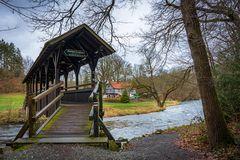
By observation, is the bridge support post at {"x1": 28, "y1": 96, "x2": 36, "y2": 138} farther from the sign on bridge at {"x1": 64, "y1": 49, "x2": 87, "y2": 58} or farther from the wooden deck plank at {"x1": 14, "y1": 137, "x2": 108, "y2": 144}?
the sign on bridge at {"x1": 64, "y1": 49, "x2": 87, "y2": 58}

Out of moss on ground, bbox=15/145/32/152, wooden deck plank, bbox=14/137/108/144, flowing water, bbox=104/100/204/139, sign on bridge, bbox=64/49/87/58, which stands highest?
sign on bridge, bbox=64/49/87/58

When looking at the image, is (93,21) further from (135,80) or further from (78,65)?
(135,80)

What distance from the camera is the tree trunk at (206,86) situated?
629cm

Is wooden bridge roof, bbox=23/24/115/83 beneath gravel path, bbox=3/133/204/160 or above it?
above

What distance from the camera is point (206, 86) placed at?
6.34m

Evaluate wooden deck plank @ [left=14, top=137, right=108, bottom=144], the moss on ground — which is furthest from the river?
the moss on ground

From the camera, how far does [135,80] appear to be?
35500 mm

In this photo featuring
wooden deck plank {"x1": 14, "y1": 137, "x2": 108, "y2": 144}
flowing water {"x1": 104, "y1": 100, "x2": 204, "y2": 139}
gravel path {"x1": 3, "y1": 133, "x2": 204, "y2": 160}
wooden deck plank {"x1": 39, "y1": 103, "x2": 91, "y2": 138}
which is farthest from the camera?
flowing water {"x1": 104, "y1": 100, "x2": 204, "y2": 139}

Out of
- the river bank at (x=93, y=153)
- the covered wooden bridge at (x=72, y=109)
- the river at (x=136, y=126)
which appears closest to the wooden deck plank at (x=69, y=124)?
the covered wooden bridge at (x=72, y=109)

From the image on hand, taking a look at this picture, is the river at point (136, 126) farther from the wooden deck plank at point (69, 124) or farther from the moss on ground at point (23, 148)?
the moss on ground at point (23, 148)

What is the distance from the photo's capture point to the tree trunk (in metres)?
6.29

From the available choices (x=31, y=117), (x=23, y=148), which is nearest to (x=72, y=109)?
(x=31, y=117)

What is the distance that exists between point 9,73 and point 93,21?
131ft

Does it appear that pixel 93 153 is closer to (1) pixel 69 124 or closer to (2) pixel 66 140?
(2) pixel 66 140
